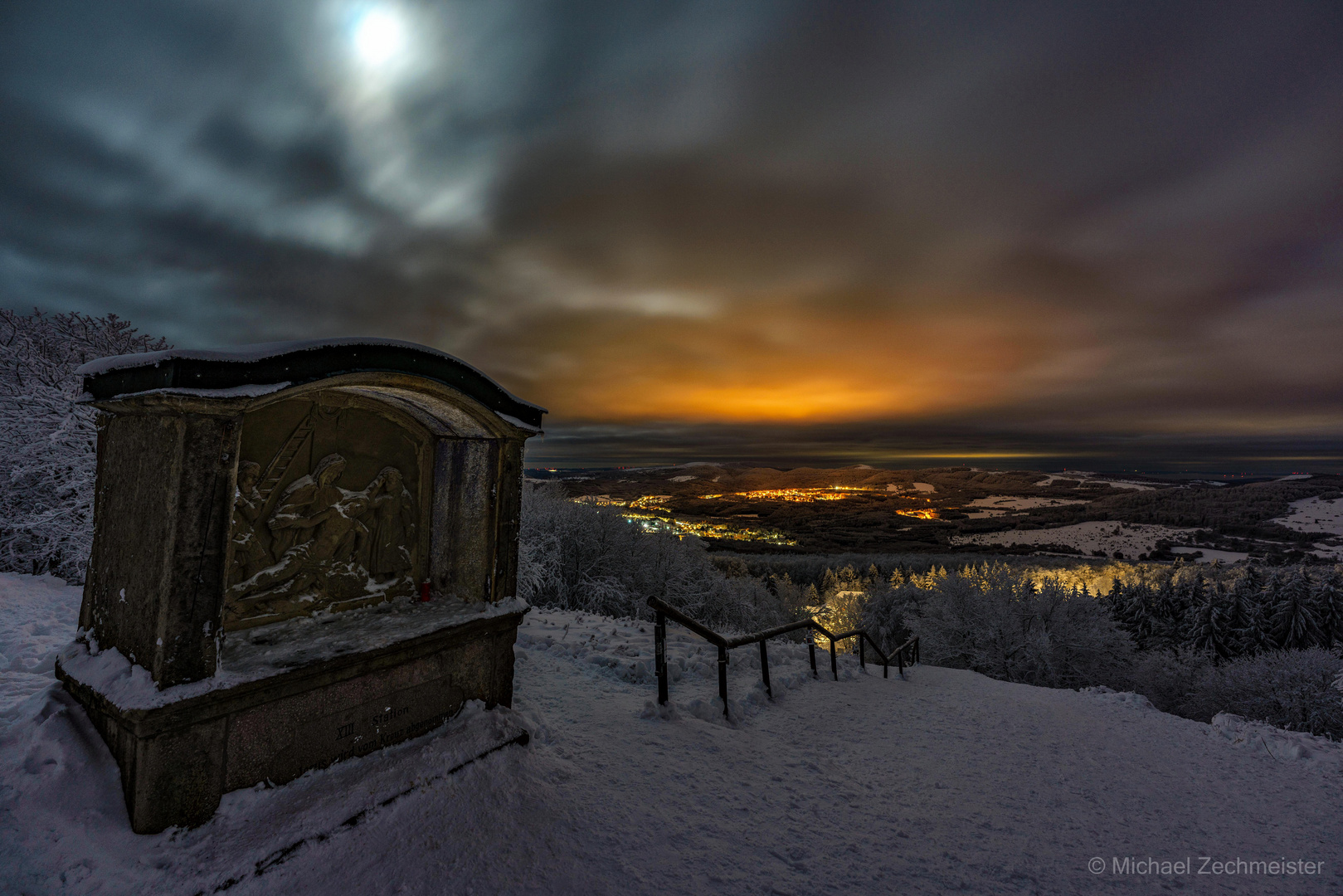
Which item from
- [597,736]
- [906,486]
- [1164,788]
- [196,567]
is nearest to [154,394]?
[196,567]

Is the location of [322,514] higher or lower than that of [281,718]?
higher

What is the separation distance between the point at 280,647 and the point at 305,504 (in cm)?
103

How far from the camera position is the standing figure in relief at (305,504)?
3711mm

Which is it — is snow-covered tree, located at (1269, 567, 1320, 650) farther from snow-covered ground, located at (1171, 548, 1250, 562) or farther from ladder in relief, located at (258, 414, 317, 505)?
ladder in relief, located at (258, 414, 317, 505)

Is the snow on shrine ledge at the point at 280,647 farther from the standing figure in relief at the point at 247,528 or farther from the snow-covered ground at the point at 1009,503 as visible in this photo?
the snow-covered ground at the point at 1009,503

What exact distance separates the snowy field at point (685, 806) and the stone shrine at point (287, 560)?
28 centimetres

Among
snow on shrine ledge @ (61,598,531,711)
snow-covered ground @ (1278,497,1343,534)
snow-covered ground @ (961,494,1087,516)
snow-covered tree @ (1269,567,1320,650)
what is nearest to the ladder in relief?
snow on shrine ledge @ (61,598,531,711)

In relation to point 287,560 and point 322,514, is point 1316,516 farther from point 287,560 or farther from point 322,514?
point 287,560

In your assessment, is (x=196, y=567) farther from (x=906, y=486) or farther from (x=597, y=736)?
(x=906, y=486)

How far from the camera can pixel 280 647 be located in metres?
3.37

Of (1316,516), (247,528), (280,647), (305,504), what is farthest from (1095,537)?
(247,528)

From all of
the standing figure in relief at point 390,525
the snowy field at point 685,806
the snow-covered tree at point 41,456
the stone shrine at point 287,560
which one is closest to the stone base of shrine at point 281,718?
the stone shrine at point 287,560

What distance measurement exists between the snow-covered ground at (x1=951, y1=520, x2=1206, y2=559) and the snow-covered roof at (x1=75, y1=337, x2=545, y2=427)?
287 ft

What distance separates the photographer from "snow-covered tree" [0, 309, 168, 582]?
9.27 m
